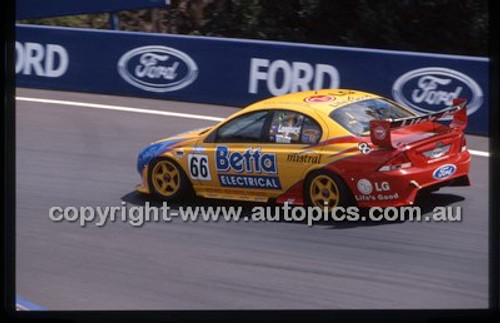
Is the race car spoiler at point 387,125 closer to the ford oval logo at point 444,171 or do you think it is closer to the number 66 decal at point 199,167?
the ford oval logo at point 444,171

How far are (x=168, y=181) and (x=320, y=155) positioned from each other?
80.3 inches

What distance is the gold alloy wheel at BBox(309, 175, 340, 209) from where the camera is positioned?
32.6 ft

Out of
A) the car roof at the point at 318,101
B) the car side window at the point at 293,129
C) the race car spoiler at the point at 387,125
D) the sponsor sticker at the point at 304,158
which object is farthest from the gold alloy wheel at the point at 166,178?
the race car spoiler at the point at 387,125

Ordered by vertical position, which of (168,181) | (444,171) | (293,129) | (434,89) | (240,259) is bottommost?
(240,259)

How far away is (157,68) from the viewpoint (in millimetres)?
17219

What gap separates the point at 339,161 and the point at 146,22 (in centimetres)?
1703

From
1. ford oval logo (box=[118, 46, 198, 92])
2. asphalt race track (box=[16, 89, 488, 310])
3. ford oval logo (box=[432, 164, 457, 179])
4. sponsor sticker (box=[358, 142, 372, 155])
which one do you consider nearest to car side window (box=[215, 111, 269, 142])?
asphalt race track (box=[16, 89, 488, 310])

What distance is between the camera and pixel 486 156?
12.9 meters

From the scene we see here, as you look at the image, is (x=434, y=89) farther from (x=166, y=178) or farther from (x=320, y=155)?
(x=166, y=178)

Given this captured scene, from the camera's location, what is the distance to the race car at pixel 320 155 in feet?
32.1

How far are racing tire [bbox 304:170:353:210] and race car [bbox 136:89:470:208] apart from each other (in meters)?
0.01

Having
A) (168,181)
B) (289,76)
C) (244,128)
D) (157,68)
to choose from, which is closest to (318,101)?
(244,128)

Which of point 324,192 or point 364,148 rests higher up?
point 364,148

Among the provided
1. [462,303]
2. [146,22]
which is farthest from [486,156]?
[146,22]
